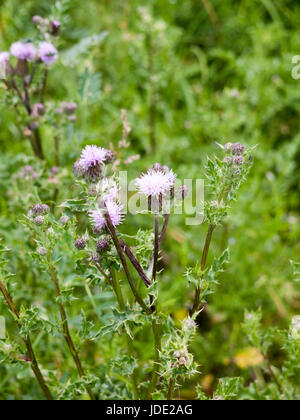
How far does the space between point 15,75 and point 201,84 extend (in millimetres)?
2065

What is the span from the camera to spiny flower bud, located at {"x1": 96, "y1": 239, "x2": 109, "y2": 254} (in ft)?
4.55

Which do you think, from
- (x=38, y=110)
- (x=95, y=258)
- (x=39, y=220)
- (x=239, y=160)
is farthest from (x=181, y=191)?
(x=38, y=110)

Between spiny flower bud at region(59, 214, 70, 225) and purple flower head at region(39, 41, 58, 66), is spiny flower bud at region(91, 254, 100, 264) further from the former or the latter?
purple flower head at region(39, 41, 58, 66)

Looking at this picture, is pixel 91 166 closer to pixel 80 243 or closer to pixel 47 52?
pixel 80 243

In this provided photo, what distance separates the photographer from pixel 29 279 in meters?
2.31

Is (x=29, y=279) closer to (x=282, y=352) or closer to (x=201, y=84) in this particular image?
(x=282, y=352)

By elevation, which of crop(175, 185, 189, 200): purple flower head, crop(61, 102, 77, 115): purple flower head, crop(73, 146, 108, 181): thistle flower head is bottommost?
crop(175, 185, 189, 200): purple flower head

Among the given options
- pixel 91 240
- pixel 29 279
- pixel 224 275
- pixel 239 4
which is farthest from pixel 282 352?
pixel 239 4

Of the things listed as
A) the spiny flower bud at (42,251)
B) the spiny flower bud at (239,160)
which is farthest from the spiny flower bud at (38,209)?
the spiny flower bud at (239,160)

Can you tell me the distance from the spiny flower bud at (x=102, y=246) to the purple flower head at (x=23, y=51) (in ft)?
3.85

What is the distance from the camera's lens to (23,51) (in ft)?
7.06

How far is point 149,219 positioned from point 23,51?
4.17 ft

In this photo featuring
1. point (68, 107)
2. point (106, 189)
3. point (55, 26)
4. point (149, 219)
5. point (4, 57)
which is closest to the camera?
point (106, 189)

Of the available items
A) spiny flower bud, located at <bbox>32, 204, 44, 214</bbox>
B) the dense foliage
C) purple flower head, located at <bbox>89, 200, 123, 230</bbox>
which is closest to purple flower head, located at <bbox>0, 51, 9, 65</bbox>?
the dense foliage
